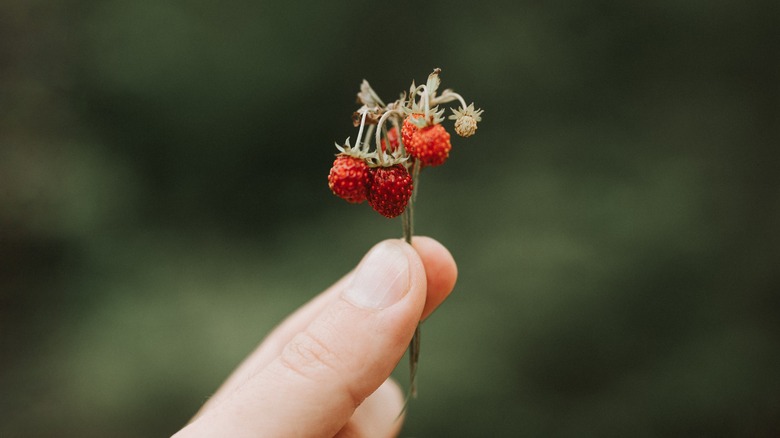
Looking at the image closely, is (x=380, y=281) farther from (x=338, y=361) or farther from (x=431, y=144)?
(x=431, y=144)

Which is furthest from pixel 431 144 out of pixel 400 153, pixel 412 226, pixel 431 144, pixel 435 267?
pixel 435 267

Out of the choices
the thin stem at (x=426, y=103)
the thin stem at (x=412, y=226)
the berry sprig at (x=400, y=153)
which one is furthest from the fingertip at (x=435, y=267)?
the thin stem at (x=426, y=103)

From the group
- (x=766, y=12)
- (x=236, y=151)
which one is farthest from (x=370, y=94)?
(x=766, y=12)

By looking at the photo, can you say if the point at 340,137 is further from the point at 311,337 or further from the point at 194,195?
the point at 311,337

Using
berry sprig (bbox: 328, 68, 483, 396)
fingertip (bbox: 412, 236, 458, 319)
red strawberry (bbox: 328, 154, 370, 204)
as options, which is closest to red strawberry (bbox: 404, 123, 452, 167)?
berry sprig (bbox: 328, 68, 483, 396)

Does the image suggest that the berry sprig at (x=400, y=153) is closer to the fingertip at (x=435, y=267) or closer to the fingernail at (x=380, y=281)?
the fingernail at (x=380, y=281)

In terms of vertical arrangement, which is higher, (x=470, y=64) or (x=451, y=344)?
(x=470, y=64)

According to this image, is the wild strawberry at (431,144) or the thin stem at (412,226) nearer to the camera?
the wild strawberry at (431,144)
